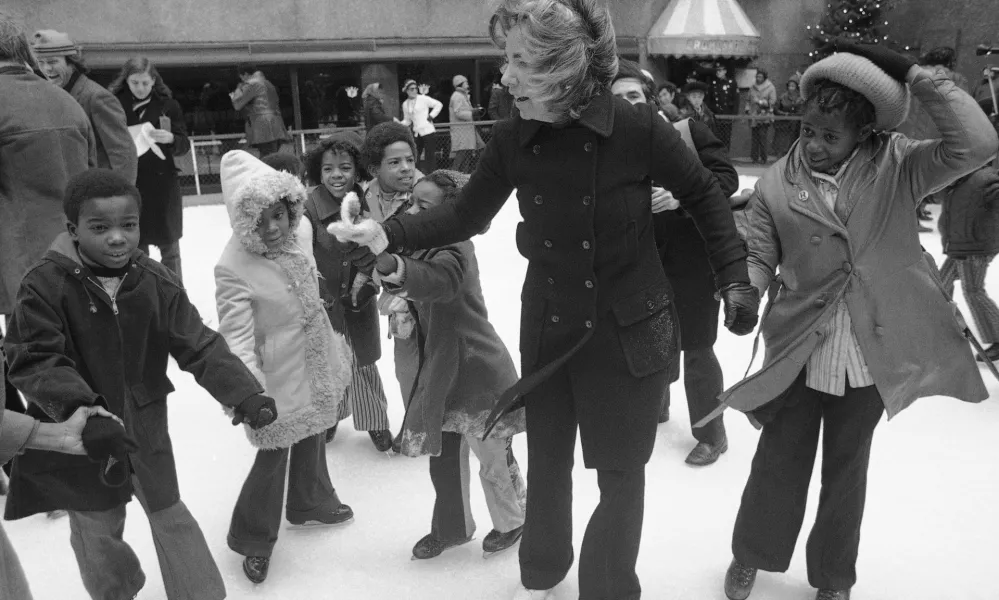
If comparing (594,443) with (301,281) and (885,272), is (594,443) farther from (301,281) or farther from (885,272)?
(301,281)

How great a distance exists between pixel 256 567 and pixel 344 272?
120 centimetres

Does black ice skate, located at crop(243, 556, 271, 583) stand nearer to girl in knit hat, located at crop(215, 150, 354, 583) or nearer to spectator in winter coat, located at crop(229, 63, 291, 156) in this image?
girl in knit hat, located at crop(215, 150, 354, 583)

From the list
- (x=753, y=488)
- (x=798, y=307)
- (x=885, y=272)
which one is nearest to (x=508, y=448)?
(x=753, y=488)

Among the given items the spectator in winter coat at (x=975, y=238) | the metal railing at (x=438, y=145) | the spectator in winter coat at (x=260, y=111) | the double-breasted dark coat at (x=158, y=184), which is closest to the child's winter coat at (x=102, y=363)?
the double-breasted dark coat at (x=158, y=184)

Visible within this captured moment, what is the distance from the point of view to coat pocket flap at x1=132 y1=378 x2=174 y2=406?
231 centimetres

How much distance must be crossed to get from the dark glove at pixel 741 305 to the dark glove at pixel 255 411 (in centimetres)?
126

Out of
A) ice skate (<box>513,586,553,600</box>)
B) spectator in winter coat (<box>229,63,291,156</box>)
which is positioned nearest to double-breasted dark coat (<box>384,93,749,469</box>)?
ice skate (<box>513,586,553,600</box>)

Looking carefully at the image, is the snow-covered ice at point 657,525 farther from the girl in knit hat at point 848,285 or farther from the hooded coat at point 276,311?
the hooded coat at point 276,311

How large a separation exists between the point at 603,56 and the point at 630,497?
1.19 m

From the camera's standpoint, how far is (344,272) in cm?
344

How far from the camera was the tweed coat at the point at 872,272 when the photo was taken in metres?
2.33

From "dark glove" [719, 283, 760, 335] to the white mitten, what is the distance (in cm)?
90

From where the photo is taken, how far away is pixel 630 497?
2359mm

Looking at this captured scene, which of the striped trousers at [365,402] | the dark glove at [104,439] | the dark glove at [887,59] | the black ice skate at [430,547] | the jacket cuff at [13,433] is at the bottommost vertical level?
the black ice skate at [430,547]
